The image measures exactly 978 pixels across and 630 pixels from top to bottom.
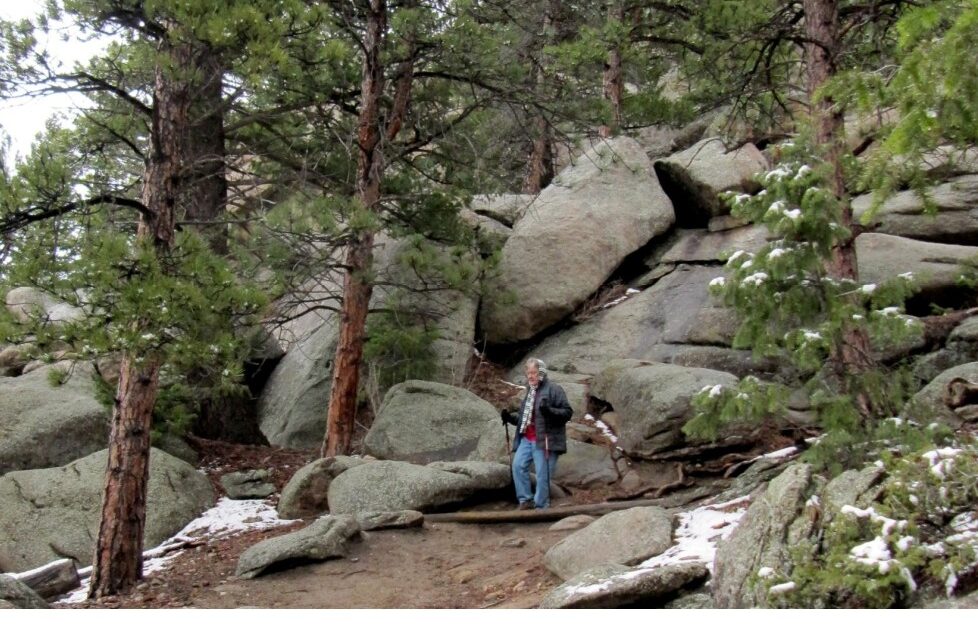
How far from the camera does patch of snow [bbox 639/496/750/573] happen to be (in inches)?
262

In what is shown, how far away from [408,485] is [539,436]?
1.79 metres

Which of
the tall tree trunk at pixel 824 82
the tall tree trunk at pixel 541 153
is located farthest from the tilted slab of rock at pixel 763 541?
the tall tree trunk at pixel 541 153

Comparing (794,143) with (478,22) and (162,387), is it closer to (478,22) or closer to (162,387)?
(478,22)

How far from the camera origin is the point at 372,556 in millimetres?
8648

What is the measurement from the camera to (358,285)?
11.8 metres

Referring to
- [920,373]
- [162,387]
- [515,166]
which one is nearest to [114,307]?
[162,387]

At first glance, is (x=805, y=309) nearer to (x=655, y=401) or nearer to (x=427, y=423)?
(x=655, y=401)

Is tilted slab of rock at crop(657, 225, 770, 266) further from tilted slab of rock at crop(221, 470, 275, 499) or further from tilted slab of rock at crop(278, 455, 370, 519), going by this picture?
tilted slab of rock at crop(221, 470, 275, 499)

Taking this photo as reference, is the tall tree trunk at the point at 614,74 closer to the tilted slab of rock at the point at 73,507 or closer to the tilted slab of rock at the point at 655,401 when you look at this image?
the tilted slab of rock at the point at 655,401

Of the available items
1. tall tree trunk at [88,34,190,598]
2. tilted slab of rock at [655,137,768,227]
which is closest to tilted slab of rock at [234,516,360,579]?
tall tree trunk at [88,34,190,598]

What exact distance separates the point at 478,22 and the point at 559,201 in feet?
16.6

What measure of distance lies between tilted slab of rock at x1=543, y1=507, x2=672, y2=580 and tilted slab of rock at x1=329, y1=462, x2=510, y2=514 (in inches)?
99.5

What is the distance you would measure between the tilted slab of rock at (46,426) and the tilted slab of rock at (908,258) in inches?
474
